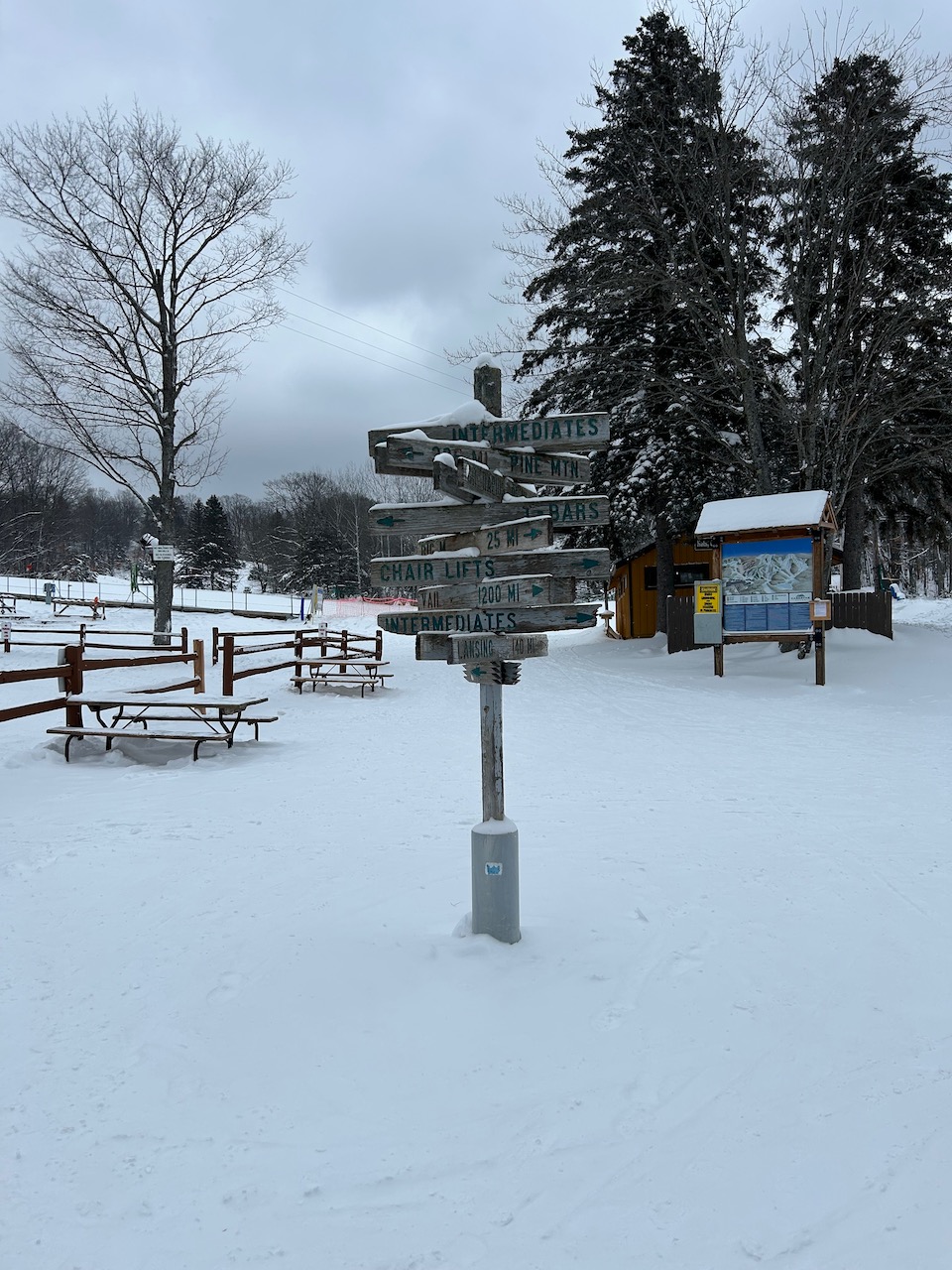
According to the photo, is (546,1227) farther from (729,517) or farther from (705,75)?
(705,75)

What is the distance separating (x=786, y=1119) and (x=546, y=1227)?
1002 millimetres

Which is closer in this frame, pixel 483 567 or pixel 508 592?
pixel 508 592

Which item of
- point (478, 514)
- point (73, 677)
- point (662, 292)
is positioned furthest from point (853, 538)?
point (478, 514)

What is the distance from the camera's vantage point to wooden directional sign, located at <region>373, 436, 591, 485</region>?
409 centimetres

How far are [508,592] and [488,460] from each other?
77cm

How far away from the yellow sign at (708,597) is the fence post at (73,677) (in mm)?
10591

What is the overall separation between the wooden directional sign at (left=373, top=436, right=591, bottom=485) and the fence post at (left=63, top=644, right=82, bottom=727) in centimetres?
646

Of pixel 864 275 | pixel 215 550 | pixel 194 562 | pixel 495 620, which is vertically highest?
pixel 864 275

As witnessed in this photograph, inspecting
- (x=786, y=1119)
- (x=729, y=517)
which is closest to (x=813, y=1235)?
(x=786, y=1119)

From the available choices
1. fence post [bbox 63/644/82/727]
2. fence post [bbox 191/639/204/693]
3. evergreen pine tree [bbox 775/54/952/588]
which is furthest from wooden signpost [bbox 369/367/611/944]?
evergreen pine tree [bbox 775/54/952/588]

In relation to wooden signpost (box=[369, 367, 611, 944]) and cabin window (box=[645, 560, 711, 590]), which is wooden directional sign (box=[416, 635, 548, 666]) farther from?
cabin window (box=[645, 560, 711, 590])

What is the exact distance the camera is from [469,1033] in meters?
3.35

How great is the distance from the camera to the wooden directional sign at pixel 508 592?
3.93 m

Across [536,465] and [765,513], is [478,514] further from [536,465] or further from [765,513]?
[765,513]
